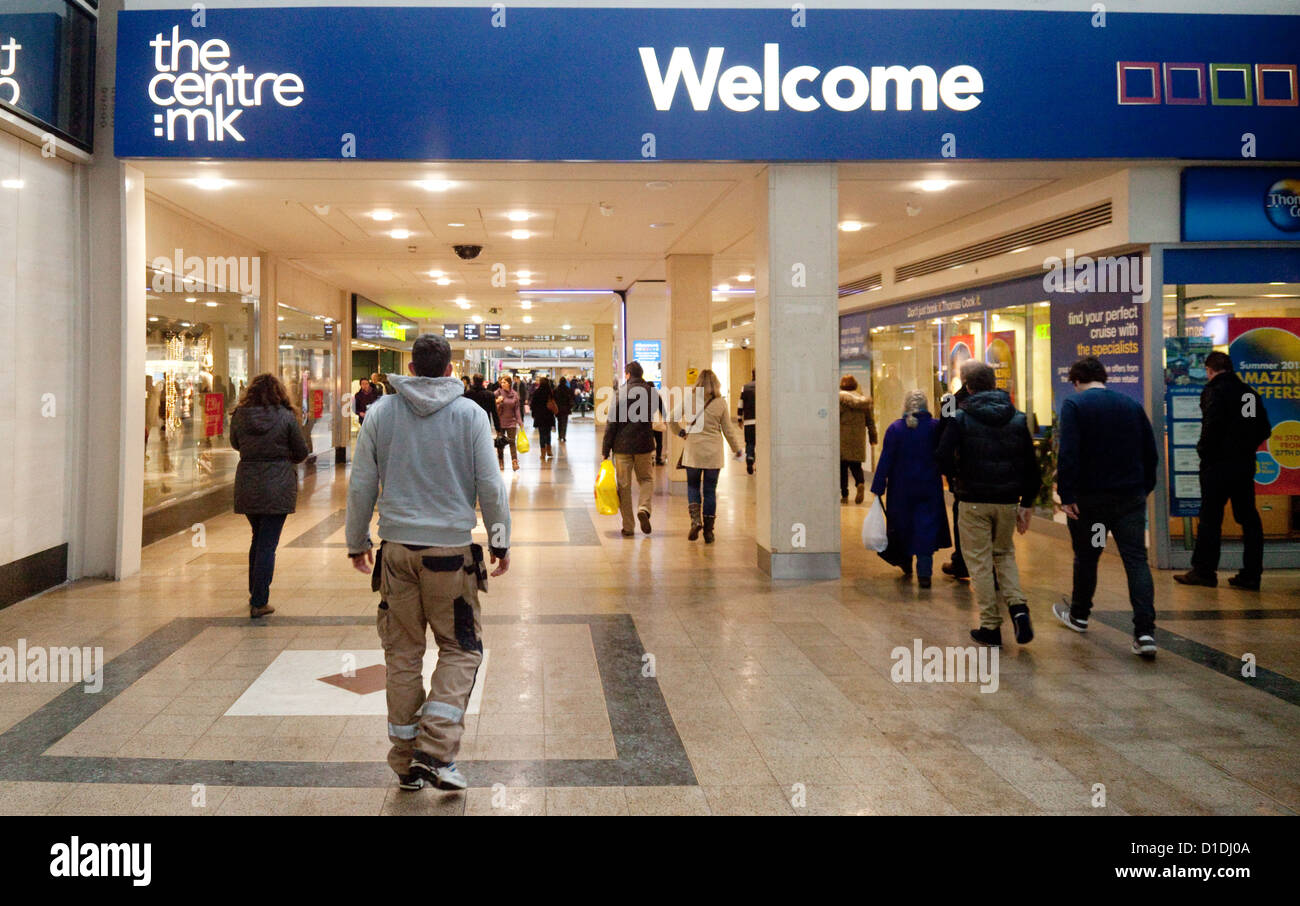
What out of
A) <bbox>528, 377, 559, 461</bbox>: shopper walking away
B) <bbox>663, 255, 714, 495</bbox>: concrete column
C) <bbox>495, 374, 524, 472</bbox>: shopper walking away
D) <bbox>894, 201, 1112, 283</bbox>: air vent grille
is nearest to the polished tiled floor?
<bbox>894, 201, 1112, 283</bbox>: air vent grille

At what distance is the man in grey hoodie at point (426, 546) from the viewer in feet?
12.2

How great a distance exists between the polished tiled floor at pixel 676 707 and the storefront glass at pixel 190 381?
6.84ft

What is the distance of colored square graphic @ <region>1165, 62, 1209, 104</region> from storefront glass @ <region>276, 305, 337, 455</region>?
10799mm

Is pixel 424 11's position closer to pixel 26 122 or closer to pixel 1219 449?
pixel 26 122

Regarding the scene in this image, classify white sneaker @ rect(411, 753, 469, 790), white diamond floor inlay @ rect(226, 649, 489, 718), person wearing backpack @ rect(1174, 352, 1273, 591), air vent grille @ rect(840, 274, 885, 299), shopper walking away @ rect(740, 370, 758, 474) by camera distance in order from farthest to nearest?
1. shopper walking away @ rect(740, 370, 758, 474)
2. air vent grille @ rect(840, 274, 885, 299)
3. person wearing backpack @ rect(1174, 352, 1273, 591)
4. white diamond floor inlay @ rect(226, 649, 489, 718)
5. white sneaker @ rect(411, 753, 469, 790)

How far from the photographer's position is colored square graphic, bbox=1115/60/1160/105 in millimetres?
7883

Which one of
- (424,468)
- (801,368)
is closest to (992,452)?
(801,368)

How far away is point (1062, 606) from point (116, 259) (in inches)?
305

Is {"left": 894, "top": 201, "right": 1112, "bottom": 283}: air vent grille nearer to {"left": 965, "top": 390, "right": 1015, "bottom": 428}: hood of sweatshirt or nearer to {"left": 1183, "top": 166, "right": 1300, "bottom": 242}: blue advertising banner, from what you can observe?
{"left": 1183, "top": 166, "right": 1300, "bottom": 242}: blue advertising banner

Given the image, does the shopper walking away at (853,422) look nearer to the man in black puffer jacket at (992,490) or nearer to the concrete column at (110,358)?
the man in black puffer jacket at (992,490)

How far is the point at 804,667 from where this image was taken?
555 cm

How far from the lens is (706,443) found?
961 cm

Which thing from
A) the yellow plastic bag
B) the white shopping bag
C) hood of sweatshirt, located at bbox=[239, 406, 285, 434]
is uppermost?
hood of sweatshirt, located at bbox=[239, 406, 285, 434]

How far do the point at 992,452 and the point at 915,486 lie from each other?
196 cm
